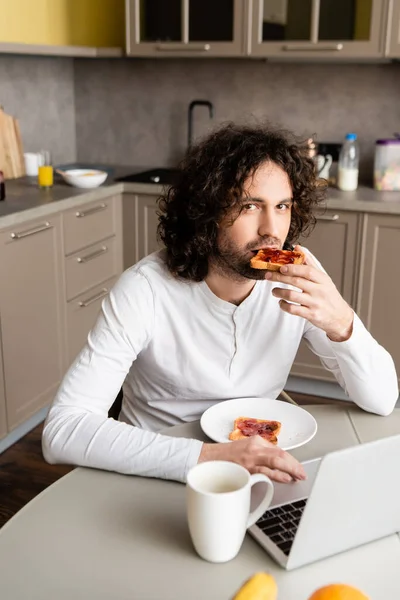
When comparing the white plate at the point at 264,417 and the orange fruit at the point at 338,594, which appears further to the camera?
the white plate at the point at 264,417

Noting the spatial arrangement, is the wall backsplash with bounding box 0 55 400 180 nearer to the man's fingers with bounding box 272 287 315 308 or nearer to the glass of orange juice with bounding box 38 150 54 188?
the glass of orange juice with bounding box 38 150 54 188

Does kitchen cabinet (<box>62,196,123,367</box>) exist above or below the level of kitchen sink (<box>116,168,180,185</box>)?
below

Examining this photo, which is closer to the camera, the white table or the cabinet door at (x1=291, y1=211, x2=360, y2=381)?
the white table

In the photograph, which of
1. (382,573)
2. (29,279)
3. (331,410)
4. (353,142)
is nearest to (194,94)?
(353,142)

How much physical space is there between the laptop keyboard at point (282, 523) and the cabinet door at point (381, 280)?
6.94 ft

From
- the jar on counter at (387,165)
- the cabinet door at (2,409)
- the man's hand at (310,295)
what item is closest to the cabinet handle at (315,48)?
the jar on counter at (387,165)

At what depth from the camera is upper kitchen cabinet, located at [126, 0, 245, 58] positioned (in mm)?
3223

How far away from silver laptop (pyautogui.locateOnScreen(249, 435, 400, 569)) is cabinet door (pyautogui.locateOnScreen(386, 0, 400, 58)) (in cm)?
254

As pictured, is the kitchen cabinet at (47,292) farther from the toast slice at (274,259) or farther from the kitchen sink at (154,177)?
the toast slice at (274,259)

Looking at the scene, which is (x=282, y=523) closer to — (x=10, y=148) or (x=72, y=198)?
(x=72, y=198)

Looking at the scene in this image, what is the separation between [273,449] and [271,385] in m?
0.44

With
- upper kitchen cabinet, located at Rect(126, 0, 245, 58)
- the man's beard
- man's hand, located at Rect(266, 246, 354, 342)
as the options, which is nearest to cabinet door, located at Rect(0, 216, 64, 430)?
upper kitchen cabinet, located at Rect(126, 0, 245, 58)

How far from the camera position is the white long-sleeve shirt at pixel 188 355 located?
4.41 ft

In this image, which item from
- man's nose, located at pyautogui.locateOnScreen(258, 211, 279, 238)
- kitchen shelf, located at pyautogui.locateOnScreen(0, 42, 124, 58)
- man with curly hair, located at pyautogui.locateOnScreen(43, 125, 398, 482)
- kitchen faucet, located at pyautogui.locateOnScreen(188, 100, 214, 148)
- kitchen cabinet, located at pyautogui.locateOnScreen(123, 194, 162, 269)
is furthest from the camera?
kitchen faucet, located at pyautogui.locateOnScreen(188, 100, 214, 148)
